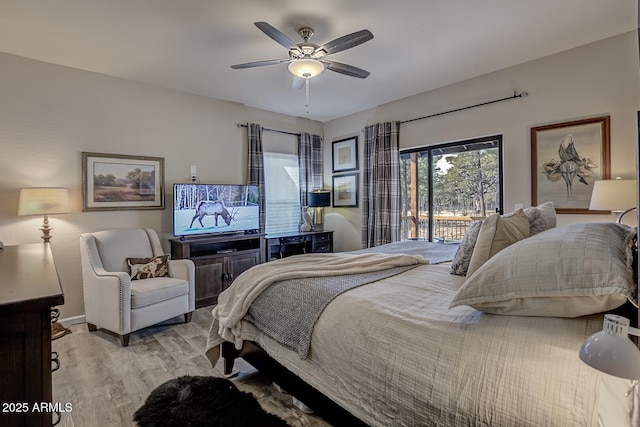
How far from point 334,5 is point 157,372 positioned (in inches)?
120

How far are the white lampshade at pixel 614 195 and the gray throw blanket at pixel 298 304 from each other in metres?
1.91

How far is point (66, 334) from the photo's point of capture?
3.05m

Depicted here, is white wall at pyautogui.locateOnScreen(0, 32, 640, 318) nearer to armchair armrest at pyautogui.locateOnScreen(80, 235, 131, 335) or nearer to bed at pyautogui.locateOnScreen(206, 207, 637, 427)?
armchair armrest at pyautogui.locateOnScreen(80, 235, 131, 335)

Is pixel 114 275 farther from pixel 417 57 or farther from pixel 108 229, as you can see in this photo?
pixel 417 57

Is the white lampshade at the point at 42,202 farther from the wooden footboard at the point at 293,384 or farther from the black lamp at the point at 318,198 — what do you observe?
the black lamp at the point at 318,198

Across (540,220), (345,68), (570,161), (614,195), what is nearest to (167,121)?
(345,68)

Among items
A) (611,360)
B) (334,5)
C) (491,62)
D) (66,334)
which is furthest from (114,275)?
(491,62)

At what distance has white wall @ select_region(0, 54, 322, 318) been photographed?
10.1 ft

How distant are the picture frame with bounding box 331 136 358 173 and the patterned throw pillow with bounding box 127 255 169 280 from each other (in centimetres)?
312

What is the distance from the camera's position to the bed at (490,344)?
88cm

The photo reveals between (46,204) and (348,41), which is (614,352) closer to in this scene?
(348,41)

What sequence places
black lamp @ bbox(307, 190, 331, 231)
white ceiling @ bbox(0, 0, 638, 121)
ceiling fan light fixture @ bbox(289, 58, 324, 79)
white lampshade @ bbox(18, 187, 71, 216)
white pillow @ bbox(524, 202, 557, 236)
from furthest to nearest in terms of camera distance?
black lamp @ bbox(307, 190, 331, 231) < white lampshade @ bbox(18, 187, 71, 216) < ceiling fan light fixture @ bbox(289, 58, 324, 79) < white ceiling @ bbox(0, 0, 638, 121) < white pillow @ bbox(524, 202, 557, 236)

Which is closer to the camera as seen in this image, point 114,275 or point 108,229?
point 114,275

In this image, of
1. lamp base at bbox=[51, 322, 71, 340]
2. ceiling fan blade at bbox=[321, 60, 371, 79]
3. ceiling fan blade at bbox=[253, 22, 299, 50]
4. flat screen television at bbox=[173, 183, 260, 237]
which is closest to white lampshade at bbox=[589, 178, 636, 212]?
ceiling fan blade at bbox=[321, 60, 371, 79]
